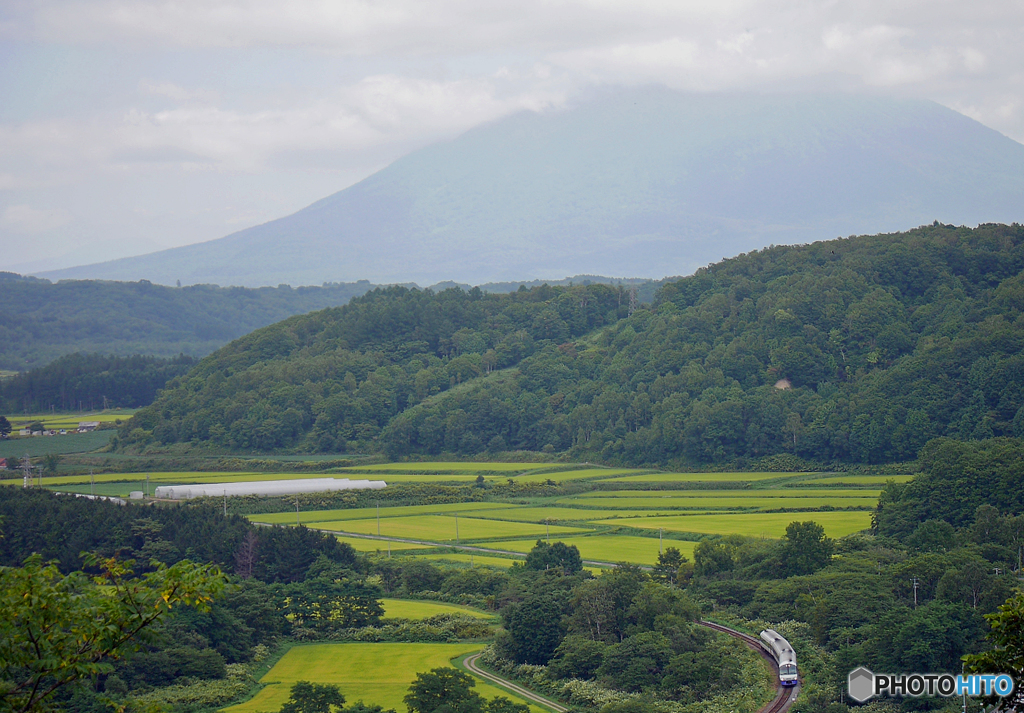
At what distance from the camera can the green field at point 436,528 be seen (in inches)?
1815

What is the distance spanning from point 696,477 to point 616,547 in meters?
21.9

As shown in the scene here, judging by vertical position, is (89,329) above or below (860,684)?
above

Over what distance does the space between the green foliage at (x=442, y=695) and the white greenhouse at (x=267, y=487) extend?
113 feet

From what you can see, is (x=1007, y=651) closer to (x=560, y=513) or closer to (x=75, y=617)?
(x=75, y=617)

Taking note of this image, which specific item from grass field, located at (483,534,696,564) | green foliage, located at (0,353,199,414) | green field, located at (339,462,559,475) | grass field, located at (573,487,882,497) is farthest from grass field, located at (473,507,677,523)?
green foliage, located at (0,353,199,414)

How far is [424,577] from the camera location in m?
37.7

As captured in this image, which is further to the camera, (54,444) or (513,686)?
(54,444)

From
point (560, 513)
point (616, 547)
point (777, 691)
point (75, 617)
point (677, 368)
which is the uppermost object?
point (677, 368)

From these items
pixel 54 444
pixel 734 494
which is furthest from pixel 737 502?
pixel 54 444

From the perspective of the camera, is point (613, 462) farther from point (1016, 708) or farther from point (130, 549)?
point (1016, 708)

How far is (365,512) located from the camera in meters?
53.3

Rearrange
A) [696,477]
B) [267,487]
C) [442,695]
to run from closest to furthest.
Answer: [442,695] → [267,487] → [696,477]

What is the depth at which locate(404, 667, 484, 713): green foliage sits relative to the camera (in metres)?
22.6

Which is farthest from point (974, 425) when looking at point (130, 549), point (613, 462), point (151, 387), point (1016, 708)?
point (151, 387)
